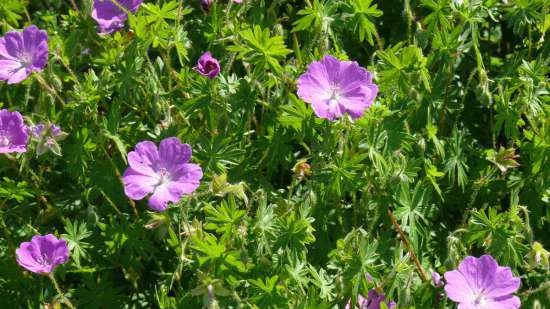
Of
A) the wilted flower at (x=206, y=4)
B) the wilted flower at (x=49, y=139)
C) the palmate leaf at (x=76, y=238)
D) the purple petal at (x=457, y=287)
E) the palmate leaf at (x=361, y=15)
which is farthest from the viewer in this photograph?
the wilted flower at (x=206, y=4)

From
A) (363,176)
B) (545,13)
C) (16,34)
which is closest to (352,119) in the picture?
(363,176)

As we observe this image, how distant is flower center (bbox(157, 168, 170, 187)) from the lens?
274 cm

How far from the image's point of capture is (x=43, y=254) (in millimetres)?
2898

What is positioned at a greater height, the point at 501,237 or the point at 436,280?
the point at 501,237

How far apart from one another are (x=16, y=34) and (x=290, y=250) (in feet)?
4.18

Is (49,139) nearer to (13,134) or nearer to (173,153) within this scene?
(13,134)

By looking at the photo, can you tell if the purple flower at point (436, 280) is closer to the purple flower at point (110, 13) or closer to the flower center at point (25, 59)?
the purple flower at point (110, 13)

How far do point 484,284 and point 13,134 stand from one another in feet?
5.24

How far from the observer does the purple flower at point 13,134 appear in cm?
290

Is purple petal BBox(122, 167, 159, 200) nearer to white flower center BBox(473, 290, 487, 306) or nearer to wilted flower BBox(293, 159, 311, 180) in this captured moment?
wilted flower BBox(293, 159, 311, 180)

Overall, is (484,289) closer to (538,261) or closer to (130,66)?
(538,261)

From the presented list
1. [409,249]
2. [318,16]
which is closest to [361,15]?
[318,16]

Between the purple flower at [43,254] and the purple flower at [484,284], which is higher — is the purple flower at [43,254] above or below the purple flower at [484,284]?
below

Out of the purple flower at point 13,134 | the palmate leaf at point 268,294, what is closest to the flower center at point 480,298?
the palmate leaf at point 268,294
